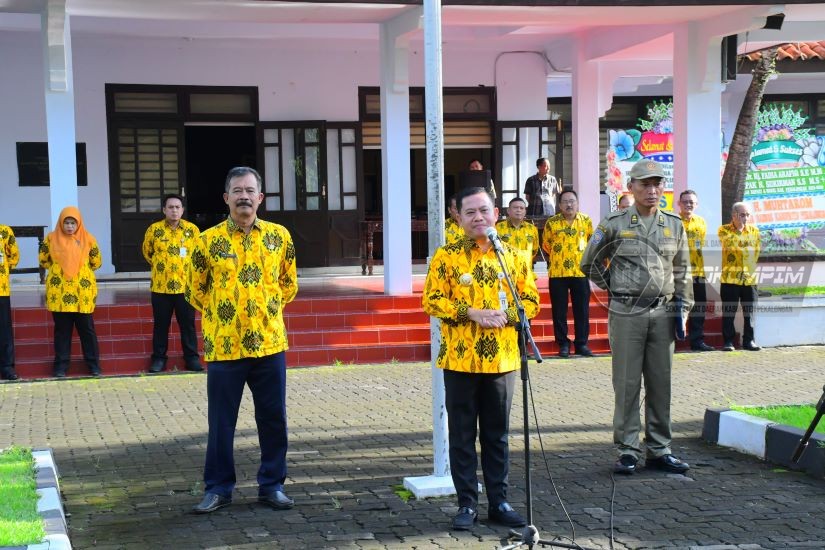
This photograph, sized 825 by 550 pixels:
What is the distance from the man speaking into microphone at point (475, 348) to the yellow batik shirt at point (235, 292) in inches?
38.5

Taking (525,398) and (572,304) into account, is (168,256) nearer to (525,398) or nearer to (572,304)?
(572,304)

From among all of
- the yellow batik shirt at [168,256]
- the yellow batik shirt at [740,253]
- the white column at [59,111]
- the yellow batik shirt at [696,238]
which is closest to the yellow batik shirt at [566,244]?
the yellow batik shirt at [696,238]

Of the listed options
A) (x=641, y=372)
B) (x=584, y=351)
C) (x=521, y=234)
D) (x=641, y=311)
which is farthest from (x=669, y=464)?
(x=521, y=234)

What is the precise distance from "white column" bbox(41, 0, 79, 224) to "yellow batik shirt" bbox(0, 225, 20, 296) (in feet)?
2.10

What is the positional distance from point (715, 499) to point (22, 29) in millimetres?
12461

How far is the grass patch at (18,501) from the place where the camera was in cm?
528

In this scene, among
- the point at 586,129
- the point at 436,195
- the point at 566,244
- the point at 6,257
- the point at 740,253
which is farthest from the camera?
the point at 586,129

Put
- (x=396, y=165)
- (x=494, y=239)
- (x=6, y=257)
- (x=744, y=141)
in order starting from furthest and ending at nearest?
(x=744, y=141) < (x=396, y=165) < (x=6, y=257) < (x=494, y=239)

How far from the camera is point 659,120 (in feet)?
68.9

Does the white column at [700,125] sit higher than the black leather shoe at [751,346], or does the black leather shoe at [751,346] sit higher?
the white column at [700,125]

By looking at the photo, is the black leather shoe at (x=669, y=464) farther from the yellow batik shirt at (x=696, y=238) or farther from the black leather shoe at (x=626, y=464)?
the yellow batik shirt at (x=696, y=238)

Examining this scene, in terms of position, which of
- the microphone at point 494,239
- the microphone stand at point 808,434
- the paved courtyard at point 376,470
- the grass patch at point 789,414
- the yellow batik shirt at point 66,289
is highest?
the microphone at point 494,239

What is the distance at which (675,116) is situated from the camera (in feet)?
46.4

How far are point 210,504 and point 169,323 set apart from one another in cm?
577
